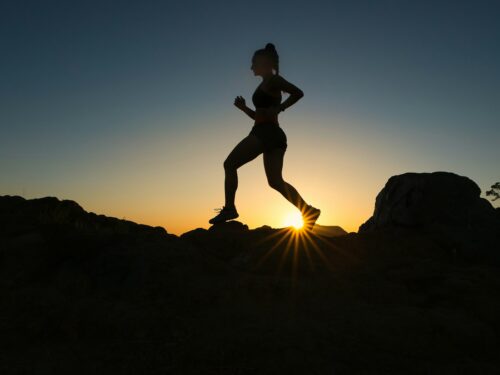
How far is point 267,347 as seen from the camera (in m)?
2.76

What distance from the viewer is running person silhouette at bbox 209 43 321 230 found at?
18.0ft

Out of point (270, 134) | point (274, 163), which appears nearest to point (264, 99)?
point (270, 134)

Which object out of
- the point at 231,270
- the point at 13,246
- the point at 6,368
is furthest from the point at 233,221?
the point at 6,368

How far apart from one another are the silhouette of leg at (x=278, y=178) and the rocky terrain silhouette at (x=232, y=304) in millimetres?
451

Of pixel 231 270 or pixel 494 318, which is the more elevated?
pixel 231 270

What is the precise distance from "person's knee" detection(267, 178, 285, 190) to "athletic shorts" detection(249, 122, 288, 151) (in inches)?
16.5

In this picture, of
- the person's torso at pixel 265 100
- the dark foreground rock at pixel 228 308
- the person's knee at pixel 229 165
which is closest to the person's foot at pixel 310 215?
the dark foreground rock at pixel 228 308

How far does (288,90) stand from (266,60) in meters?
0.50

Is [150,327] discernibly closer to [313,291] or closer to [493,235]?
[313,291]

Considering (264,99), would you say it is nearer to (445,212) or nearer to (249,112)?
(249,112)

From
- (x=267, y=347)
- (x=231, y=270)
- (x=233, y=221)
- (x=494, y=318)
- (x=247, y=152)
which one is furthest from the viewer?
(x=233, y=221)

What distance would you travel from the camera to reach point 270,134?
5484mm

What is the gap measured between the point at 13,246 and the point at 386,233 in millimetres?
5020

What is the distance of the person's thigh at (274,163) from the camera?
5598 millimetres
